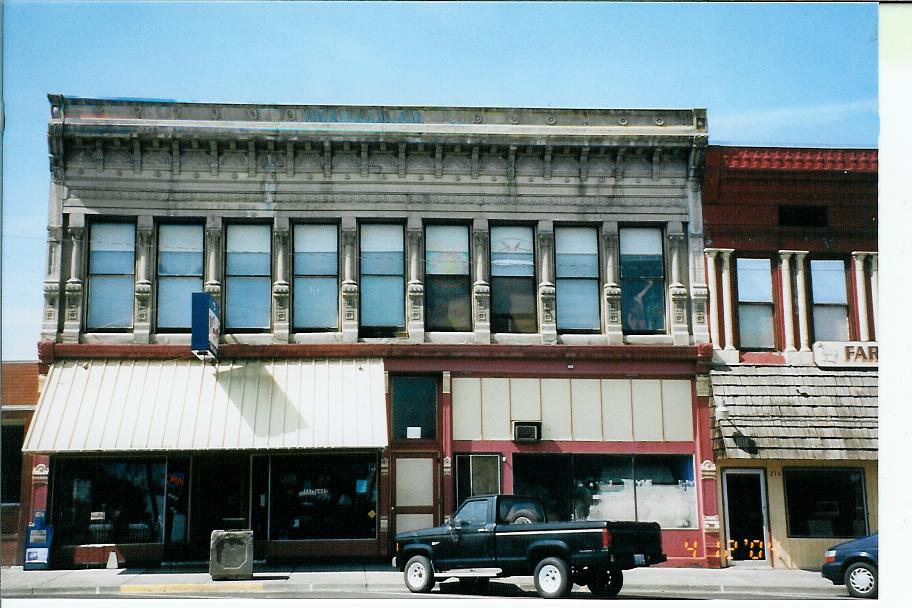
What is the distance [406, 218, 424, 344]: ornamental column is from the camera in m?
22.5

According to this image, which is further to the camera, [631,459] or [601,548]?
[631,459]

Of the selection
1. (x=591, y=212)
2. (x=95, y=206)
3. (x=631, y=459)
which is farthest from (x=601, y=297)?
(x=95, y=206)

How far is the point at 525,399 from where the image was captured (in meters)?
22.4

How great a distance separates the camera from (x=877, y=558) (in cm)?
1878

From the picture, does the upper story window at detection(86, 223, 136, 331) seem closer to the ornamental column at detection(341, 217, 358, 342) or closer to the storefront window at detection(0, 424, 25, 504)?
the storefront window at detection(0, 424, 25, 504)

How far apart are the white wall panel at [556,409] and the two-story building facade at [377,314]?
0.14 ft

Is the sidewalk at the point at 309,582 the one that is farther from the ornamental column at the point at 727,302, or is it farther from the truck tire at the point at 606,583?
the ornamental column at the point at 727,302

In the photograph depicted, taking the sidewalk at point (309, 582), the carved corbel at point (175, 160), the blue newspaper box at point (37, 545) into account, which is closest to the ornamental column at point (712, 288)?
the sidewalk at point (309, 582)

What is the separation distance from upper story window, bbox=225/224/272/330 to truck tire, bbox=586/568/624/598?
839 cm

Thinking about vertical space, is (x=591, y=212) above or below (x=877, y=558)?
above
